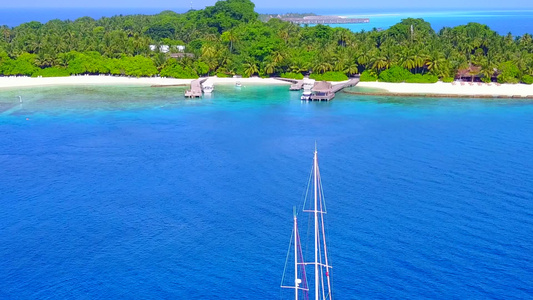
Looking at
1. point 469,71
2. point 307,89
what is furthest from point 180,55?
point 469,71

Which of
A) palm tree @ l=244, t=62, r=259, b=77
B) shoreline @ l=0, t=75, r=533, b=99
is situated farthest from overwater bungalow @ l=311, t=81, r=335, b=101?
palm tree @ l=244, t=62, r=259, b=77

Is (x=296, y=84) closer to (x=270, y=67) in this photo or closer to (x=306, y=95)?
(x=270, y=67)

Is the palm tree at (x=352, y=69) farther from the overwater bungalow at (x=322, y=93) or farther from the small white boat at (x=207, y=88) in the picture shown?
the small white boat at (x=207, y=88)

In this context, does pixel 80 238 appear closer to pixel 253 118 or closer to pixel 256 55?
pixel 253 118

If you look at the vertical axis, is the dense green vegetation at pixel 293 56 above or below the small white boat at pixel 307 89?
above

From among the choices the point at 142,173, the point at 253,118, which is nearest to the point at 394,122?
the point at 253,118

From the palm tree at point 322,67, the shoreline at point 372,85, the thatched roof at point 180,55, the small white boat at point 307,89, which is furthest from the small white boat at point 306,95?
the thatched roof at point 180,55
